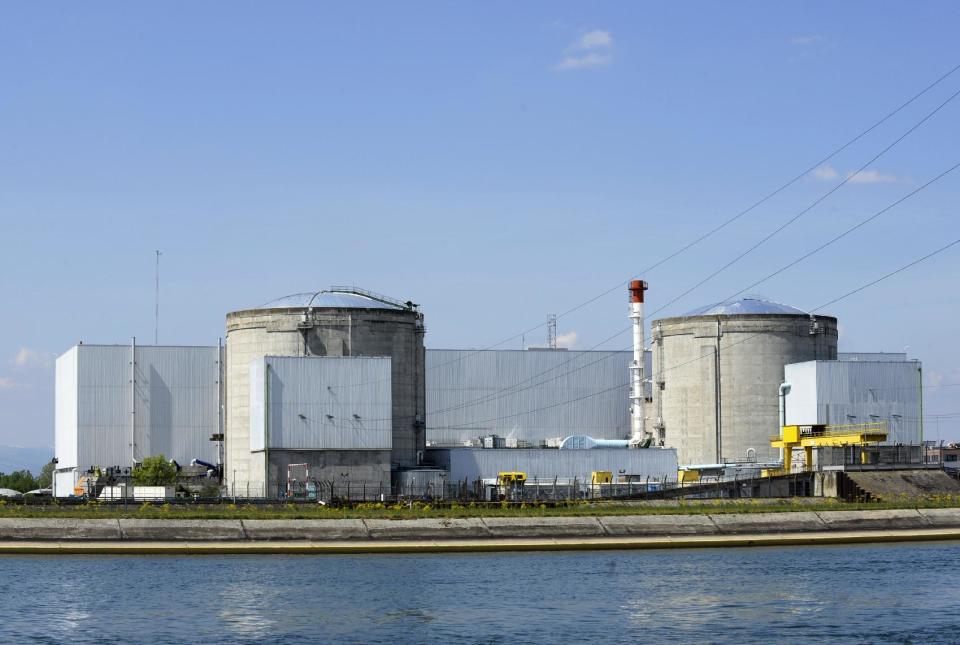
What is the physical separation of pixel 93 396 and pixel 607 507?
56913 millimetres

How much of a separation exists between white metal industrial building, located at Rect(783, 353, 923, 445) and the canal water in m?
45.9

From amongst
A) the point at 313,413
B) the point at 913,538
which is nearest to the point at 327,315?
the point at 313,413

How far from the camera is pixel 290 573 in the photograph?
1900 inches

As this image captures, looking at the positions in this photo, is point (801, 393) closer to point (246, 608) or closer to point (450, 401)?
point (450, 401)

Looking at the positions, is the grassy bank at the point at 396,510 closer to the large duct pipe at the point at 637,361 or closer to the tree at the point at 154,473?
the tree at the point at 154,473

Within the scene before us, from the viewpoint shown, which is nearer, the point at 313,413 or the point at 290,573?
the point at 290,573

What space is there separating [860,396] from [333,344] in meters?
35.7

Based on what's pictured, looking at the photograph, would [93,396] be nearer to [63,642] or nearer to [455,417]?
[455,417]

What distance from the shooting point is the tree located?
343ft

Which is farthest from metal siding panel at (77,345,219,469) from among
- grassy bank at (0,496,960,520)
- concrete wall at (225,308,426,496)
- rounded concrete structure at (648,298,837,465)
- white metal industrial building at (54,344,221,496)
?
grassy bank at (0,496,960,520)

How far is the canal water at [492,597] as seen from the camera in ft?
114

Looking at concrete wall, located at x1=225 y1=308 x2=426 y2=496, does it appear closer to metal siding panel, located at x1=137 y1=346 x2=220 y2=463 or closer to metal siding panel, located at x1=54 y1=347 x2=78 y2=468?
metal siding panel, located at x1=137 y1=346 x2=220 y2=463

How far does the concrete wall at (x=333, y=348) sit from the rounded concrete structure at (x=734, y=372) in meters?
19.7

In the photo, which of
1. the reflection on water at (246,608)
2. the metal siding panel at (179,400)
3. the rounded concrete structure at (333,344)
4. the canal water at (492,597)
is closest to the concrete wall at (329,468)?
the rounded concrete structure at (333,344)
